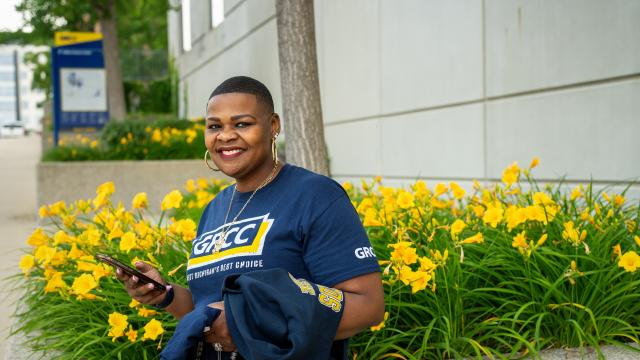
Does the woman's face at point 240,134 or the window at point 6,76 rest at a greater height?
the window at point 6,76

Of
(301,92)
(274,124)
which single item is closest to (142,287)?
(274,124)

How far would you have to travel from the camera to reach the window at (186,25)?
20125 millimetres

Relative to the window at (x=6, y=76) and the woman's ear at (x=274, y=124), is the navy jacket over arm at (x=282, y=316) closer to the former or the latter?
the woman's ear at (x=274, y=124)

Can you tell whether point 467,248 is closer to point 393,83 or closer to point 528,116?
point 528,116

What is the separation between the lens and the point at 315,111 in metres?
5.80

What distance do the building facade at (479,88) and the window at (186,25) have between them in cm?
1083

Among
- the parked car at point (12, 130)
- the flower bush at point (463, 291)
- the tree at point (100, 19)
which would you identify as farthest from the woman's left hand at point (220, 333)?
the parked car at point (12, 130)

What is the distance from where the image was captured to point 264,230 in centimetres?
208

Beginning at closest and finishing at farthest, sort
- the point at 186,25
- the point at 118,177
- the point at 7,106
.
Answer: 1. the point at 118,177
2. the point at 186,25
3. the point at 7,106

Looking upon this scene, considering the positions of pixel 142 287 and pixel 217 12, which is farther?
pixel 217 12

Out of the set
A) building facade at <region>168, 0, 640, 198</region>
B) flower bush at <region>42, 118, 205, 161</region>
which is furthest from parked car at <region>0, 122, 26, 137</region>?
building facade at <region>168, 0, 640, 198</region>

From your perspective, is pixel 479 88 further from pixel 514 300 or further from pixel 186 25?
pixel 186 25

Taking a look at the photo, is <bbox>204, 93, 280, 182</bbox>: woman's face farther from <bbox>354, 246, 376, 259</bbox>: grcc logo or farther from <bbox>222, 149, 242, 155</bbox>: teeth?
<bbox>354, 246, 376, 259</bbox>: grcc logo

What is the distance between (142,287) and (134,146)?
386 inches
